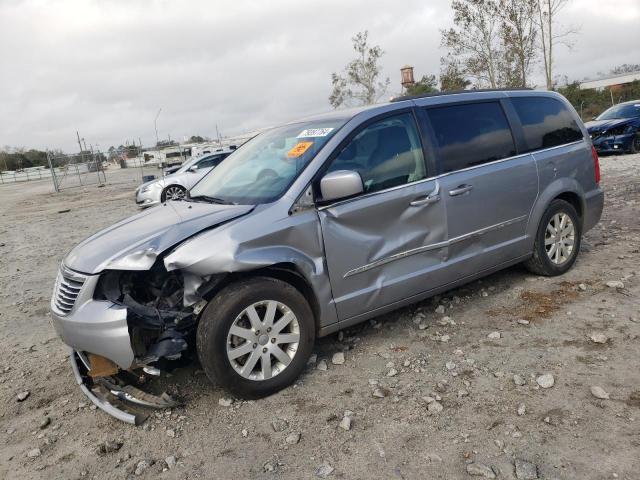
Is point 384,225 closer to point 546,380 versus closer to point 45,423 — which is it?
point 546,380

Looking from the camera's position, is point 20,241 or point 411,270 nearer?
point 411,270

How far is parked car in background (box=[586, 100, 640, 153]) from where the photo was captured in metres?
14.6

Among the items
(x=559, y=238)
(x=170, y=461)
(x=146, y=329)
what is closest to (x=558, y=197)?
(x=559, y=238)

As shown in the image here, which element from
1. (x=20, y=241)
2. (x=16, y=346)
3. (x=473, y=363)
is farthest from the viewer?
(x=20, y=241)

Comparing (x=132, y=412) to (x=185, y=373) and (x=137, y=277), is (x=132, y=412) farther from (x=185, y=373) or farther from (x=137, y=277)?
(x=137, y=277)

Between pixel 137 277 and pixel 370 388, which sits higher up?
pixel 137 277

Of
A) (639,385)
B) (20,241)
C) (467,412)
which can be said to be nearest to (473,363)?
(467,412)

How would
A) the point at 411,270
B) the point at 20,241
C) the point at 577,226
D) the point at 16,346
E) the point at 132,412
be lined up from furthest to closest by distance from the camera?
the point at 20,241 → the point at 577,226 → the point at 16,346 → the point at 411,270 → the point at 132,412

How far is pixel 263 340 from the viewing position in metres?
3.20

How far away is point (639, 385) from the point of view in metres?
2.99

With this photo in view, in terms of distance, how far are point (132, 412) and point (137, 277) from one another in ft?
2.82

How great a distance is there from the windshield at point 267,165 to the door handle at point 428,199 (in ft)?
2.59

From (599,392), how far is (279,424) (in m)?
1.89

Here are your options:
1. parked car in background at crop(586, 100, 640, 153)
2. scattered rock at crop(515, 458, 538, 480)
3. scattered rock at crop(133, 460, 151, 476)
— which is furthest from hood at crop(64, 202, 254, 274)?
parked car in background at crop(586, 100, 640, 153)
